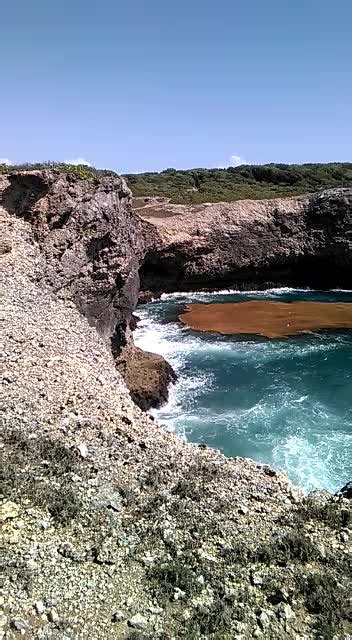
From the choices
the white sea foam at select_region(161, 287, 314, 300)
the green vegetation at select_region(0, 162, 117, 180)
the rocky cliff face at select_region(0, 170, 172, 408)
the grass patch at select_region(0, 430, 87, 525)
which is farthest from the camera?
the white sea foam at select_region(161, 287, 314, 300)

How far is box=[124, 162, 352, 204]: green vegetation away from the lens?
69.8 meters

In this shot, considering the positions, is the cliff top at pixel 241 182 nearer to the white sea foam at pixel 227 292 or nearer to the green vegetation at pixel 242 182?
the green vegetation at pixel 242 182

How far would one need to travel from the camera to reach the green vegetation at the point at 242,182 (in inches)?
2746

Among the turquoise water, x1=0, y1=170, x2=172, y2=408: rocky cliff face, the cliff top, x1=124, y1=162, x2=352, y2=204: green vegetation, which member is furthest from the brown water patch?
x1=124, y1=162, x2=352, y2=204: green vegetation

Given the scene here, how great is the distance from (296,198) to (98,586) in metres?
55.7

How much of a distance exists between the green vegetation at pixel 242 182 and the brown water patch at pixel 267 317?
20622 mm

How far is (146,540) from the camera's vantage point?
1086 centimetres

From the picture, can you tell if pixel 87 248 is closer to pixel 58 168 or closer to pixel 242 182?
pixel 58 168

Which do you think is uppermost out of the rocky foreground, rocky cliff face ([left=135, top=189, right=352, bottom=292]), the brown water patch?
rocky cliff face ([left=135, top=189, right=352, bottom=292])

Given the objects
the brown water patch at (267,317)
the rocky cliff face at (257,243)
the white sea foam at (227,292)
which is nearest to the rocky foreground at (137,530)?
the brown water patch at (267,317)

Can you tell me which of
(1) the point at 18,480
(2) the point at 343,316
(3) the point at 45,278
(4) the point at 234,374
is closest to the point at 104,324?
(3) the point at 45,278

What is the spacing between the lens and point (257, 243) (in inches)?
2255

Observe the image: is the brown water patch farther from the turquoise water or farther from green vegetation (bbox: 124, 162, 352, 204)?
green vegetation (bbox: 124, 162, 352, 204)

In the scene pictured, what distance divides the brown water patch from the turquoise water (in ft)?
5.21
